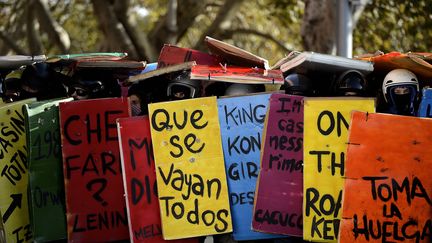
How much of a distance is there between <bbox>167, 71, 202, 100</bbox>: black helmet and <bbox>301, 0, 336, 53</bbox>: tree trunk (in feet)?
18.8

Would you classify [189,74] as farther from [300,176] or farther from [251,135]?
[300,176]

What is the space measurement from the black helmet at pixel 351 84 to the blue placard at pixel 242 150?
0.56 meters

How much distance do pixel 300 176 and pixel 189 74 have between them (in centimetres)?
111

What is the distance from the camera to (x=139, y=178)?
5.47 meters

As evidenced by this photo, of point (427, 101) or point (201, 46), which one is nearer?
point (427, 101)

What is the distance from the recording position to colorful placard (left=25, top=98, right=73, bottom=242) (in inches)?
222

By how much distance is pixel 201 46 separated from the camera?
43.5 ft

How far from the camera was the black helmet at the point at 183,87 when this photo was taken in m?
5.81

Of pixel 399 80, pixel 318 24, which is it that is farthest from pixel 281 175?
pixel 318 24

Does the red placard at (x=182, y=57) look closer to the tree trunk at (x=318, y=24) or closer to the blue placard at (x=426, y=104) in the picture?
the blue placard at (x=426, y=104)

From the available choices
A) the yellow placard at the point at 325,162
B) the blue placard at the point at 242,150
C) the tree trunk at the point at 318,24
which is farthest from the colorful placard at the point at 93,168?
the tree trunk at the point at 318,24

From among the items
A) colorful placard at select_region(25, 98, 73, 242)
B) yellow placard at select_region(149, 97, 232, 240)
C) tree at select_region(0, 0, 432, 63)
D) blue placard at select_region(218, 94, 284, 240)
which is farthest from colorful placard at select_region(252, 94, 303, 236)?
tree at select_region(0, 0, 432, 63)

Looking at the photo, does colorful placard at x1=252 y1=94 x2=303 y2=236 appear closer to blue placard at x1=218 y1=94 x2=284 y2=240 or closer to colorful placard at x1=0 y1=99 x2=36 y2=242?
blue placard at x1=218 y1=94 x2=284 y2=240

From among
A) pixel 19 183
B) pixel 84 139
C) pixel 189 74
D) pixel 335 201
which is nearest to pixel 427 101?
pixel 335 201
